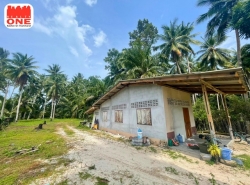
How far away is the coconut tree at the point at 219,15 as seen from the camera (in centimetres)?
1347

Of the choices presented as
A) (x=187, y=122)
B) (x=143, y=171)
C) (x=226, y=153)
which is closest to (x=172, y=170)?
(x=143, y=171)

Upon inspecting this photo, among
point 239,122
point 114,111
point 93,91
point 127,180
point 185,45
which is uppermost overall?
point 185,45

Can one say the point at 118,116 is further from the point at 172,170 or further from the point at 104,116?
the point at 172,170

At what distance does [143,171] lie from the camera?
15.3 feet

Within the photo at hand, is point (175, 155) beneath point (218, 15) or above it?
beneath

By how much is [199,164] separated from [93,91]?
20842mm

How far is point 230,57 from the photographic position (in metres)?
20.0

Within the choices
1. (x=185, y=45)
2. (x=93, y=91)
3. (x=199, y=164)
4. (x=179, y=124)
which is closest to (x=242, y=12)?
(x=185, y=45)

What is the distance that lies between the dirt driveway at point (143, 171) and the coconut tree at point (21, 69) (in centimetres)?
2909

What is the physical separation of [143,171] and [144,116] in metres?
4.47

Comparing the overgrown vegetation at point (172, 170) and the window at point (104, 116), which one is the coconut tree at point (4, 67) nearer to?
the window at point (104, 116)

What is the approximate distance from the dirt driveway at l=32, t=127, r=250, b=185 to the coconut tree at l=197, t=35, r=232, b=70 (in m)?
18.2

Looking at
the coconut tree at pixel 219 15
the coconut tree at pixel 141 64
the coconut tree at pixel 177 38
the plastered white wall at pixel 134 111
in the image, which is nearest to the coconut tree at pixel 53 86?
the coconut tree at pixel 141 64

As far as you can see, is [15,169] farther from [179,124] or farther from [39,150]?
[179,124]
